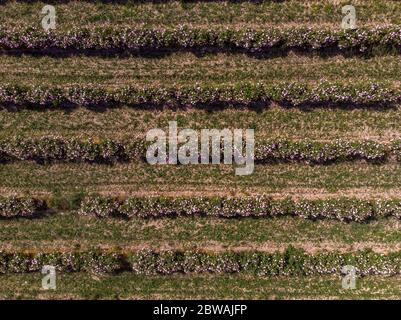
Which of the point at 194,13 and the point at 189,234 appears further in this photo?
the point at 189,234

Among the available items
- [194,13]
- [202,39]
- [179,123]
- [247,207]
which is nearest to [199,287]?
[247,207]

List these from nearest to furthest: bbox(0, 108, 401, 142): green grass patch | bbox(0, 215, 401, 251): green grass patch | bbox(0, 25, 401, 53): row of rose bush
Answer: bbox(0, 25, 401, 53): row of rose bush, bbox(0, 108, 401, 142): green grass patch, bbox(0, 215, 401, 251): green grass patch

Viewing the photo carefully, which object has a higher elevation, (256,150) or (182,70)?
(182,70)

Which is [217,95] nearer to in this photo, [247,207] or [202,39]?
[202,39]

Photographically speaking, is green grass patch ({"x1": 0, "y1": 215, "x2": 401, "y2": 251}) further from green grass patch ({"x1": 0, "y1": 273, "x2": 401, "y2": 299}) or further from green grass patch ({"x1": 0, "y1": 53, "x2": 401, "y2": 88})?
green grass patch ({"x1": 0, "y1": 53, "x2": 401, "y2": 88})

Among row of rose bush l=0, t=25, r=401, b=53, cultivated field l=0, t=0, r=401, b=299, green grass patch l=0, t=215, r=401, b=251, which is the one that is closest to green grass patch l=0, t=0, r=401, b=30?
cultivated field l=0, t=0, r=401, b=299
